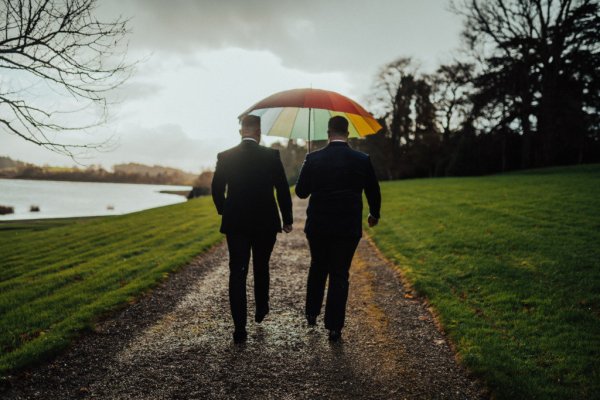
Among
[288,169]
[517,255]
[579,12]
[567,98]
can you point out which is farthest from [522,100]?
[288,169]

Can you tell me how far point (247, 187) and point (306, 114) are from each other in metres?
2.14

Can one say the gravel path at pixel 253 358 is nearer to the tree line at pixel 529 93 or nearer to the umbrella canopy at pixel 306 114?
the umbrella canopy at pixel 306 114

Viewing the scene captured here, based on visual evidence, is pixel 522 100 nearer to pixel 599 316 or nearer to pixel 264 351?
pixel 599 316

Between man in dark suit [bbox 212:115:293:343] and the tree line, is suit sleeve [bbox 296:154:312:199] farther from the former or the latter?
the tree line

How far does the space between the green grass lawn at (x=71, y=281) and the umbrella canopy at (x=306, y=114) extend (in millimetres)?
3485

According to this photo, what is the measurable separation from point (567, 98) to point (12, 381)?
34860 mm

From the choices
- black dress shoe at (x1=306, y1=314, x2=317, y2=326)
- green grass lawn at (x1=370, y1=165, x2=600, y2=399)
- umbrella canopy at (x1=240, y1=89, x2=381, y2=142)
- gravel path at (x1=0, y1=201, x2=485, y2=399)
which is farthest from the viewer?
umbrella canopy at (x1=240, y1=89, x2=381, y2=142)

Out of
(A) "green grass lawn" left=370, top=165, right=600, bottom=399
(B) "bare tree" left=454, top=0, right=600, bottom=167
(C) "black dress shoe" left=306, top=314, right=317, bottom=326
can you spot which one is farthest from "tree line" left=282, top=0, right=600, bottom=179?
(C) "black dress shoe" left=306, top=314, right=317, bottom=326

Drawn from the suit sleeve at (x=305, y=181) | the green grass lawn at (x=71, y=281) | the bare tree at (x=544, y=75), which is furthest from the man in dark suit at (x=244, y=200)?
the bare tree at (x=544, y=75)

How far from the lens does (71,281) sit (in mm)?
7332

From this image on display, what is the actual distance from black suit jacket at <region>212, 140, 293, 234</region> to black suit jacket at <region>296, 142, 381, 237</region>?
1.61 feet

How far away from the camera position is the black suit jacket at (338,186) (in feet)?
13.1

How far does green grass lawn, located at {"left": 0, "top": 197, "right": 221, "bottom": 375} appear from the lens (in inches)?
173

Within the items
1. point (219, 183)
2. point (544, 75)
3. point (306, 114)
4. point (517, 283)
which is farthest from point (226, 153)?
point (544, 75)
